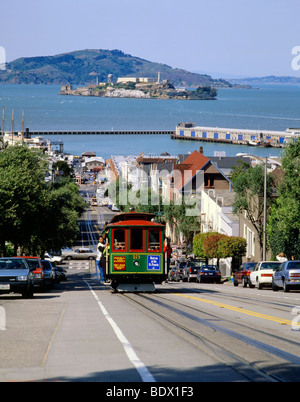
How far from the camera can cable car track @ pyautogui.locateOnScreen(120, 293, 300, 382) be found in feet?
35.8

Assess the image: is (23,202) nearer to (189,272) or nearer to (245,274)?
(245,274)

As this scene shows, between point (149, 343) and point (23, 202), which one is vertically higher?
point (23, 202)

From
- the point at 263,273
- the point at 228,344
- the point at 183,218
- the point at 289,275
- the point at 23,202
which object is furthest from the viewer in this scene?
the point at 183,218

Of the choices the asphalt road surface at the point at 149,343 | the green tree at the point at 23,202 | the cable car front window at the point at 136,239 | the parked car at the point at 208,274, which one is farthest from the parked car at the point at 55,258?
the asphalt road surface at the point at 149,343

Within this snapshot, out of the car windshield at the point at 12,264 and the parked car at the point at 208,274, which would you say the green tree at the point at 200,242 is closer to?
the parked car at the point at 208,274

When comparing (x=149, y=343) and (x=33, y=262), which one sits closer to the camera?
(x=149, y=343)

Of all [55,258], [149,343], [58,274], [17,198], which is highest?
[17,198]

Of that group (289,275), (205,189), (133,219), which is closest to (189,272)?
(289,275)

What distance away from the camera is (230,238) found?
212 ft

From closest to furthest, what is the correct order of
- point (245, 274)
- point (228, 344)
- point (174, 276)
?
point (228, 344) → point (245, 274) → point (174, 276)

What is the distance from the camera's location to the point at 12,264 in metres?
27.5

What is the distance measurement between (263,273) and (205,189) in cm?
5647
